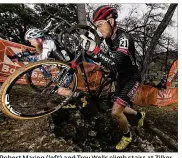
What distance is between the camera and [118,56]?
3805 mm

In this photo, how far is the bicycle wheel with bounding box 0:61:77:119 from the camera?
362 centimetres

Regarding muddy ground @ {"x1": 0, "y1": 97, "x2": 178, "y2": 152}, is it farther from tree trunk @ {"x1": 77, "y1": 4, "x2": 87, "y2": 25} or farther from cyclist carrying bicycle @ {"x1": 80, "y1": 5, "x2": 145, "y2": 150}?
tree trunk @ {"x1": 77, "y1": 4, "x2": 87, "y2": 25}

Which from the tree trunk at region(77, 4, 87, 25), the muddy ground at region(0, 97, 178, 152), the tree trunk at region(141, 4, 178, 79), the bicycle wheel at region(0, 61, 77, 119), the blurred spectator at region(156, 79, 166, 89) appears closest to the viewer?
the bicycle wheel at region(0, 61, 77, 119)

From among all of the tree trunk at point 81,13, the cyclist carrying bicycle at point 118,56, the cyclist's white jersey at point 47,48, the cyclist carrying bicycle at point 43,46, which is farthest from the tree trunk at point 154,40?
the cyclist's white jersey at point 47,48

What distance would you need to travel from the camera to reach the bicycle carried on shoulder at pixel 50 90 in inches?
149

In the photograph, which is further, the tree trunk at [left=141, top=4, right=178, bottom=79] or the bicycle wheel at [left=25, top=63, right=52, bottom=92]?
the tree trunk at [left=141, top=4, right=178, bottom=79]

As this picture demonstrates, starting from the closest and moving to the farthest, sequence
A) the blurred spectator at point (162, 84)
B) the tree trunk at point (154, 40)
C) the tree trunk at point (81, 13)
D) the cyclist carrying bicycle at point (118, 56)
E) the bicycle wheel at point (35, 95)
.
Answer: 1. the bicycle wheel at point (35, 95)
2. the cyclist carrying bicycle at point (118, 56)
3. the tree trunk at point (81, 13)
4. the tree trunk at point (154, 40)
5. the blurred spectator at point (162, 84)

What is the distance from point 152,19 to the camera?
15.6 ft

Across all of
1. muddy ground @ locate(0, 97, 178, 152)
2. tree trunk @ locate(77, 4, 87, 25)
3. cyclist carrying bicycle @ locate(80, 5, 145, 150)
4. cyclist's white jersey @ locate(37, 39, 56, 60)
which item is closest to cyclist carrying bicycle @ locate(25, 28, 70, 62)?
cyclist's white jersey @ locate(37, 39, 56, 60)

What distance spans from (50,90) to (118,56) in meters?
1.23

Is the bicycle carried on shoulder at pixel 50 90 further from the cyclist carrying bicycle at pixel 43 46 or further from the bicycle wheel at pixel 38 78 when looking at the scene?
the cyclist carrying bicycle at pixel 43 46

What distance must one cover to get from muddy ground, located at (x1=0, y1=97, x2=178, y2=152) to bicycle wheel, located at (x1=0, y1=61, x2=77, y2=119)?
0.19m

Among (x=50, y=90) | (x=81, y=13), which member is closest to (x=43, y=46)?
(x=50, y=90)

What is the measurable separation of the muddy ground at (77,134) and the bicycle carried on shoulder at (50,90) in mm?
215
